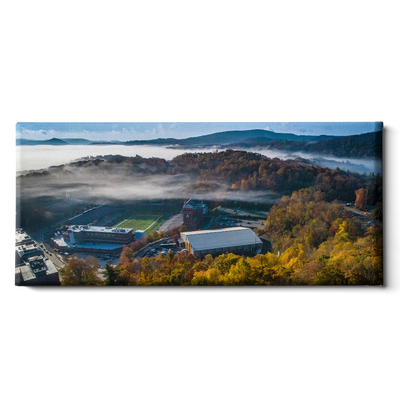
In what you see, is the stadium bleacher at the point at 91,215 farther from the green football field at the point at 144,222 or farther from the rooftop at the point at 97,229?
the green football field at the point at 144,222

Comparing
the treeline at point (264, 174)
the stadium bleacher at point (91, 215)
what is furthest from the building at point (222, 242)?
the stadium bleacher at point (91, 215)

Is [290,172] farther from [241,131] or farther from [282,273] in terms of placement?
[282,273]

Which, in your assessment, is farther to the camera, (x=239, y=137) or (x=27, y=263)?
(x=239, y=137)

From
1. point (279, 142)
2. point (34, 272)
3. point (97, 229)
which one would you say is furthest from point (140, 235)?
point (279, 142)

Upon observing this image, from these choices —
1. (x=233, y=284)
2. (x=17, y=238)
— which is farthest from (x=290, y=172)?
(x=17, y=238)

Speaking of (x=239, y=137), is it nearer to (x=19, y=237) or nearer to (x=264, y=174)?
(x=264, y=174)

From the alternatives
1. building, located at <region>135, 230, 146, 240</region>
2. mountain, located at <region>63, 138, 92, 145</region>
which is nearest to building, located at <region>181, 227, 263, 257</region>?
building, located at <region>135, 230, 146, 240</region>
